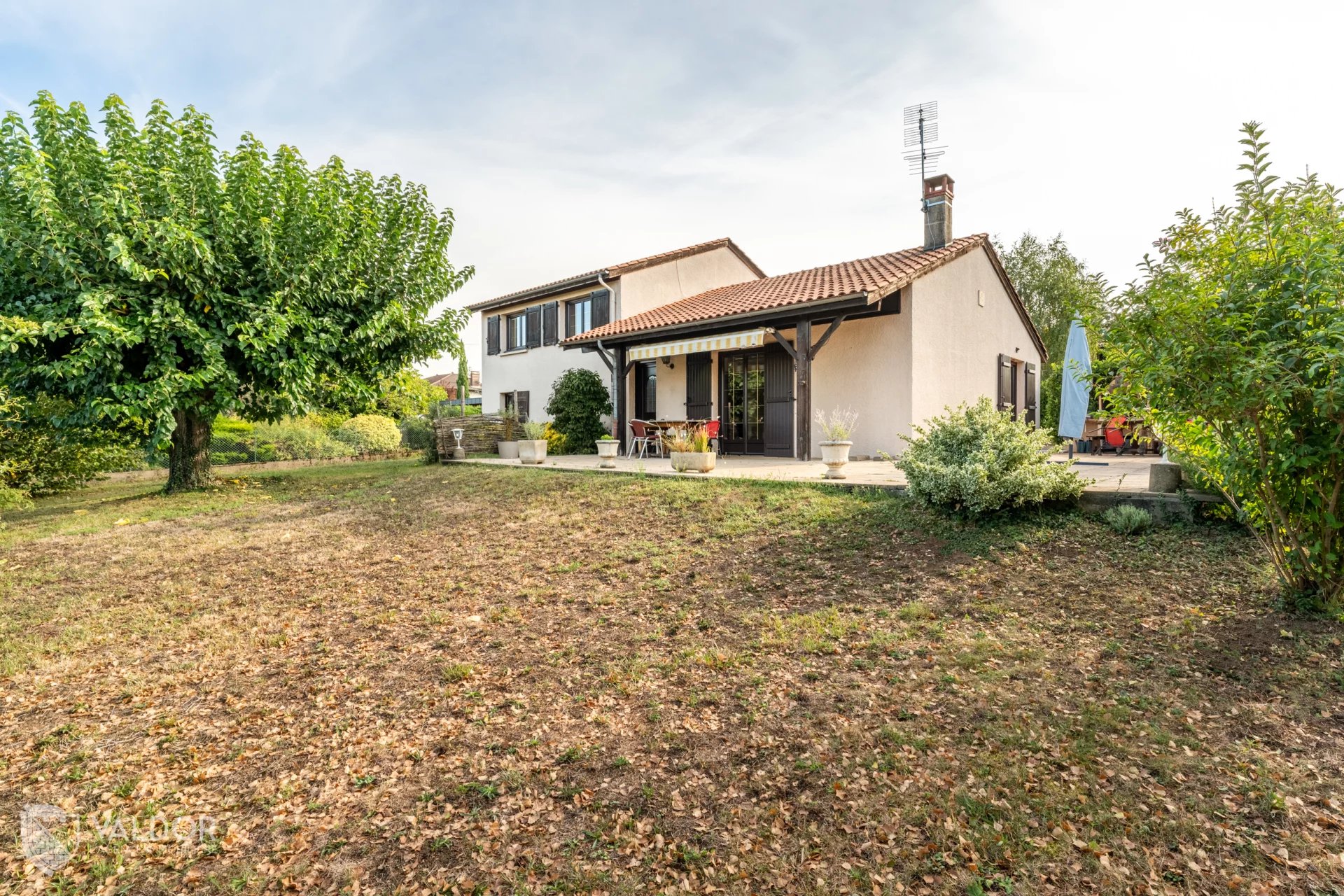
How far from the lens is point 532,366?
2117 centimetres

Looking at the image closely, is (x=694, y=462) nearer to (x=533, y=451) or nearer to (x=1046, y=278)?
(x=533, y=451)

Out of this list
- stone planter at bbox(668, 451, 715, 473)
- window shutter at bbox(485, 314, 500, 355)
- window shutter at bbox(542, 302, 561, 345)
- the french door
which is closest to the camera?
stone planter at bbox(668, 451, 715, 473)

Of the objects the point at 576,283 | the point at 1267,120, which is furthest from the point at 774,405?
the point at 1267,120

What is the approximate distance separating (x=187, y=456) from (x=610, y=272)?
1068 centimetres

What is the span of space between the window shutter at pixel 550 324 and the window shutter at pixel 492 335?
269 cm

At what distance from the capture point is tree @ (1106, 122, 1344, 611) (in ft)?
10.7

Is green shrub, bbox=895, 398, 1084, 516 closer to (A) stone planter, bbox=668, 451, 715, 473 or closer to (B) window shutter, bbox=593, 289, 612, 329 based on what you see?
(A) stone planter, bbox=668, 451, 715, 473

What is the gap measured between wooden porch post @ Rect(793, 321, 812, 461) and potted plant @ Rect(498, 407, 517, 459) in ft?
24.0

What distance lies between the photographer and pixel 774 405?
14.6 m

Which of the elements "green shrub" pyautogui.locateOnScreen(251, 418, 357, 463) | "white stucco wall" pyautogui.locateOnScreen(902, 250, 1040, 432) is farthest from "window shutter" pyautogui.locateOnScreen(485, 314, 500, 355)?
"white stucco wall" pyautogui.locateOnScreen(902, 250, 1040, 432)

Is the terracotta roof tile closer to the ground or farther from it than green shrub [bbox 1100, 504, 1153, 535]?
farther from it

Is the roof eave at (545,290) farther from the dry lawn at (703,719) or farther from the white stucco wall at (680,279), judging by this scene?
the dry lawn at (703,719)

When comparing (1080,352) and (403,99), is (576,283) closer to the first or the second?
(403,99)

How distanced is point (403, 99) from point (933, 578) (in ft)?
38.6
